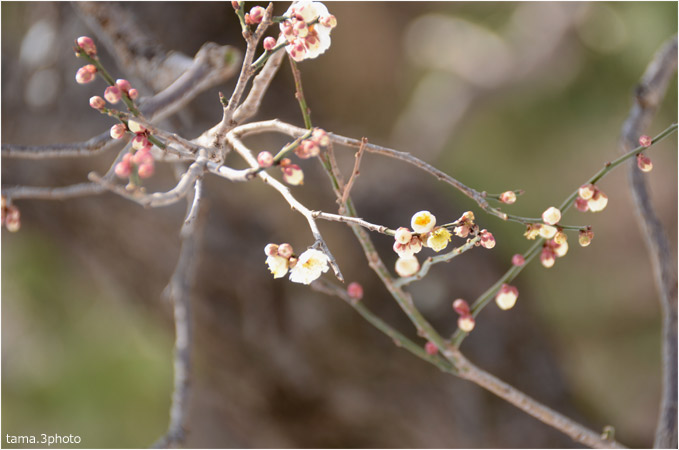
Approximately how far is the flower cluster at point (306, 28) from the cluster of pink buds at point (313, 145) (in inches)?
2.6

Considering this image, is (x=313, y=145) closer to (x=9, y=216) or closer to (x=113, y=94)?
(x=113, y=94)

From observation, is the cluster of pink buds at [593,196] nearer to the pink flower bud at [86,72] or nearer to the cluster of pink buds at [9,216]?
the pink flower bud at [86,72]

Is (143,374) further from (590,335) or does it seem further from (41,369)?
(590,335)

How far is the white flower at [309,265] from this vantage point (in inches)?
13.4

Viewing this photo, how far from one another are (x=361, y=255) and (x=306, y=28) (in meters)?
0.57

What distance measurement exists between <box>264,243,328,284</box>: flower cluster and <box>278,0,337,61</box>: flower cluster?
0.45ft

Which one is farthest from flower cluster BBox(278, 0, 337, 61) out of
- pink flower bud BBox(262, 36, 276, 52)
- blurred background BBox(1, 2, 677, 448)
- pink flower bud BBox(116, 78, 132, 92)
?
blurred background BBox(1, 2, 677, 448)

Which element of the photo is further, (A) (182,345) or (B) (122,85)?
(A) (182,345)

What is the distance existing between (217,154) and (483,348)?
669 millimetres

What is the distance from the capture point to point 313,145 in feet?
1.14

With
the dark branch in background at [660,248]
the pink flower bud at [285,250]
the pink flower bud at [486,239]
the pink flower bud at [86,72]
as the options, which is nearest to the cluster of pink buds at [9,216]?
the pink flower bud at [86,72]

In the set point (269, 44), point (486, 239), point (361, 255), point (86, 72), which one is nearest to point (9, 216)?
point (86, 72)

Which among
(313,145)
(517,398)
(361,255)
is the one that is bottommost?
(517,398)

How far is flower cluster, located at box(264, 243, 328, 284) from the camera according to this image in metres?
0.34
